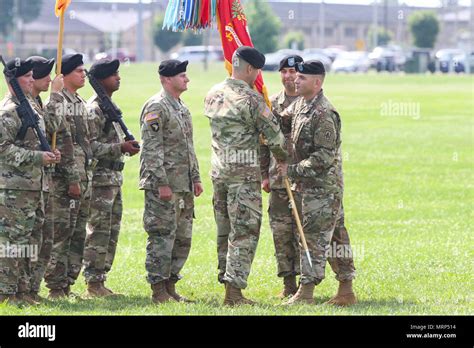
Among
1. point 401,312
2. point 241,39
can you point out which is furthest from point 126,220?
point 401,312

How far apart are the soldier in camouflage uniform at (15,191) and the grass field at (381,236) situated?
0.41m

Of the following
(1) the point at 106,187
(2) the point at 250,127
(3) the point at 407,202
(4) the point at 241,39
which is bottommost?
(3) the point at 407,202

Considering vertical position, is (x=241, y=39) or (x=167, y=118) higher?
(x=241, y=39)

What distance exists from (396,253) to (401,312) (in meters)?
3.89

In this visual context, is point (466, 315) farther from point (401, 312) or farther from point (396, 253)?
point (396, 253)

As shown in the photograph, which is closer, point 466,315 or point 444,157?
point 466,315

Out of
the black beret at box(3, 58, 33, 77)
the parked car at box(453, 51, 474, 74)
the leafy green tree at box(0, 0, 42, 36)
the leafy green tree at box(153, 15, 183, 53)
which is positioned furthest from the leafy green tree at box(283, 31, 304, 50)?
the black beret at box(3, 58, 33, 77)

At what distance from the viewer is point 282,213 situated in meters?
10.6

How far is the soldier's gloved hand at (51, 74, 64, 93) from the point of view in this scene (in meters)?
10.2

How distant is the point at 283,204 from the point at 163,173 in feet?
4.18

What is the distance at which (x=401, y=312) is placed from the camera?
31.0ft

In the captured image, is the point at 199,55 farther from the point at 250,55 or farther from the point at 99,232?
the point at 250,55

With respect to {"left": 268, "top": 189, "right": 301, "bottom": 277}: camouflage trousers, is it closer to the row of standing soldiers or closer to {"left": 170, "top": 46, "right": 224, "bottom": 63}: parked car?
the row of standing soldiers
